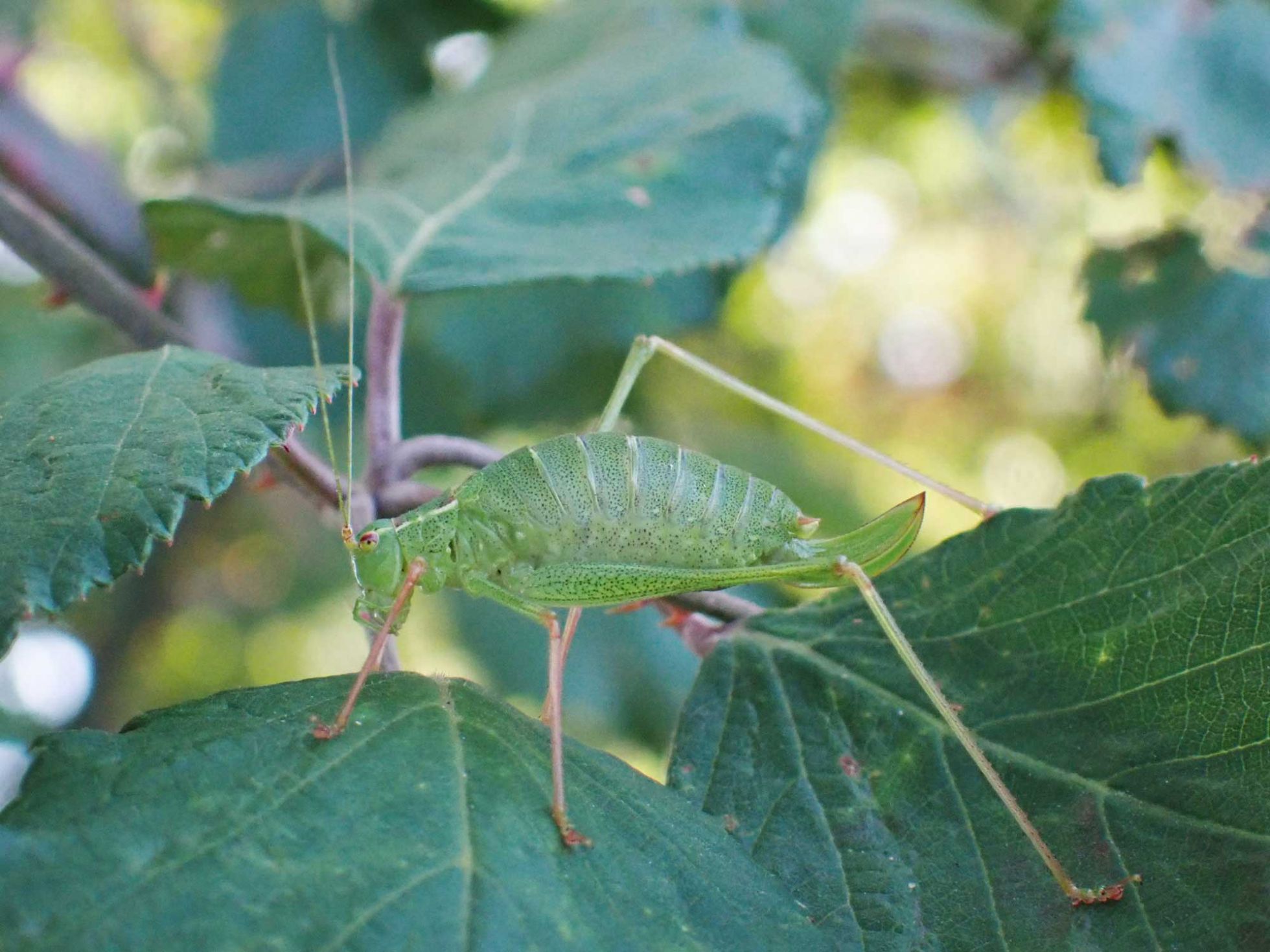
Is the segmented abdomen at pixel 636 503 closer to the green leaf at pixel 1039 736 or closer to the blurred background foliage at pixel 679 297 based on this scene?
the green leaf at pixel 1039 736

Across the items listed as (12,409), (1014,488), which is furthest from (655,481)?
(1014,488)

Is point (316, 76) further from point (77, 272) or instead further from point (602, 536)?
point (602, 536)

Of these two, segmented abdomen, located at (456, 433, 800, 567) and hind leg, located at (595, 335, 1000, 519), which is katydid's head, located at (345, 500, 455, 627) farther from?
hind leg, located at (595, 335, 1000, 519)

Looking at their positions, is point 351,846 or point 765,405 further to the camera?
point 765,405

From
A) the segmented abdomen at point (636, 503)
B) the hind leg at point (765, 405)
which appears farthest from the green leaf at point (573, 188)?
the segmented abdomen at point (636, 503)

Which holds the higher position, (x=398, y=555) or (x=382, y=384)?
(x=382, y=384)

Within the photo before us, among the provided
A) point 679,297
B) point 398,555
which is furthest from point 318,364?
point 679,297

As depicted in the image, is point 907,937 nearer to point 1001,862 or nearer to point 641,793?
point 1001,862
